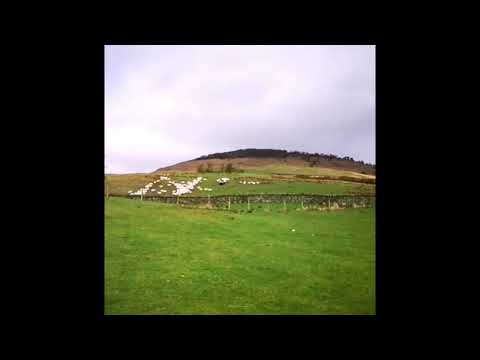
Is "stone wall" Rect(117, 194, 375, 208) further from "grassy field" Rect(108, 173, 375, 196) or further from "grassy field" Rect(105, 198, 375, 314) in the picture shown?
"grassy field" Rect(105, 198, 375, 314)

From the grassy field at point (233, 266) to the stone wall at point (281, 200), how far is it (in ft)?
31.8

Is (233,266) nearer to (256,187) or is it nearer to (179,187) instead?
(179,187)

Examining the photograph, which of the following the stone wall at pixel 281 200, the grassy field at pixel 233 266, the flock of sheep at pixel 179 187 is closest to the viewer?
the grassy field at pixel 233 266

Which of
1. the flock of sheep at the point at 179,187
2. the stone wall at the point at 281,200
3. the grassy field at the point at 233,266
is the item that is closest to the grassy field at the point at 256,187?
the flock of sheep at the point at 179,187

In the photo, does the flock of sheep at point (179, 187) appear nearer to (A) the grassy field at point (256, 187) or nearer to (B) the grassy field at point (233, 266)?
(A) the grassy field at point (256, 187)

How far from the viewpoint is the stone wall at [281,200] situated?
1099 inches

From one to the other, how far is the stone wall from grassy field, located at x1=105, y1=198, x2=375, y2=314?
9.69m

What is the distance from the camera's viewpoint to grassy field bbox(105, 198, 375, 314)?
7.41m

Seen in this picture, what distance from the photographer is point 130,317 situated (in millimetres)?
5102

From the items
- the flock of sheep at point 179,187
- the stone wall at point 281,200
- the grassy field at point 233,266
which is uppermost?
the flock of sheep at point 179,187
